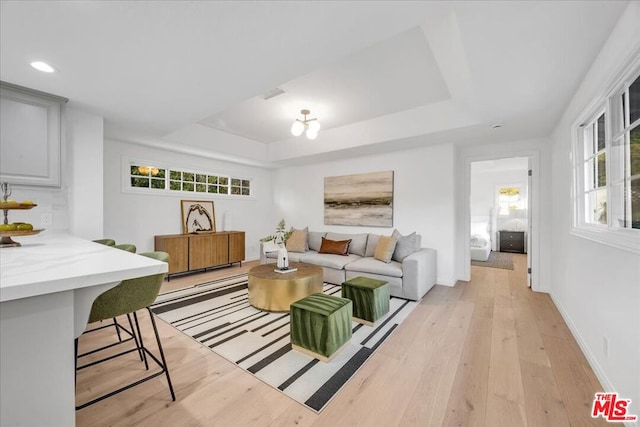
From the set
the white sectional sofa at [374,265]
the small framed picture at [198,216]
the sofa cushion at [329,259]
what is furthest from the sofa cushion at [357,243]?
the small framed picture at [198,216]

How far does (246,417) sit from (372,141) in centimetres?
371

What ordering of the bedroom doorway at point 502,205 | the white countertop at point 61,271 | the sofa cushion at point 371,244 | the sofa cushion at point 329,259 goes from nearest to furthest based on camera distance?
the white countertop at point 61,271 < the sofa cushion at point 329,259 < the sofa cushion at point 371,244 < the bedroom doorway at point 502,205

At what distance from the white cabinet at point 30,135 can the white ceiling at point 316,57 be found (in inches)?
5.2

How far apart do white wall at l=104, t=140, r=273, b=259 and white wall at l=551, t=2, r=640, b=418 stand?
532cm

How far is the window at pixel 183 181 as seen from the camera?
444 cm

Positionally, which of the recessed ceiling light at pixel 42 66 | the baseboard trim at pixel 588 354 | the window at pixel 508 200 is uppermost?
the recessed ceiling light at pixel 42 66

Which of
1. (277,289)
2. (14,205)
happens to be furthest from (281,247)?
(14,205)

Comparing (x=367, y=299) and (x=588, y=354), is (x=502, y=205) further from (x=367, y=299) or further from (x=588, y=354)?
(x=367, y=299)

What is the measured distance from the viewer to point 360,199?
198 inches

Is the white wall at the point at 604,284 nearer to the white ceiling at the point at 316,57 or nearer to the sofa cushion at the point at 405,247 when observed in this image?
the white ceiling at the point at 316,57

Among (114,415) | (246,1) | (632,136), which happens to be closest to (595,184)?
(632,136)

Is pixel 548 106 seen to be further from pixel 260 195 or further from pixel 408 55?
pixel 260 195

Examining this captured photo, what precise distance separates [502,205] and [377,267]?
6.45 meters

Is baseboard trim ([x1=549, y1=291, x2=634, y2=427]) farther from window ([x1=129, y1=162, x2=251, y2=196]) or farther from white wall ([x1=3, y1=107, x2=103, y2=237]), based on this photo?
window ([x1=129, y1=162, x2=251, y2=196])
